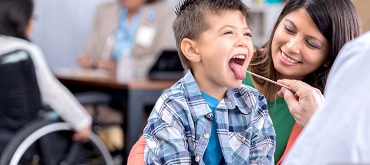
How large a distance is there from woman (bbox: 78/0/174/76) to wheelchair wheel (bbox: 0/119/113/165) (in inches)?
49.1

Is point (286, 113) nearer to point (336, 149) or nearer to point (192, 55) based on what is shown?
point (192, 55)

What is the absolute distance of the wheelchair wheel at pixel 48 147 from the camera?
3.04 meters

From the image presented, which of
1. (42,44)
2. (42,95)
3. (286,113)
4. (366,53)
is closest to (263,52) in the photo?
(286,113)

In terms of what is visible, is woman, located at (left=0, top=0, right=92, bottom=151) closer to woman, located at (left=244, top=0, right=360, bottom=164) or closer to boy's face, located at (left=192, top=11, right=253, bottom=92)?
woman, located at (left=244, top=0, right=360, bottom=164)

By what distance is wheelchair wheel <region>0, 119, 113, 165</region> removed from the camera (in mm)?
3035

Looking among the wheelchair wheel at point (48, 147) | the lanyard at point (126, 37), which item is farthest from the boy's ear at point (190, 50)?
the lanyard at point (126, 37)

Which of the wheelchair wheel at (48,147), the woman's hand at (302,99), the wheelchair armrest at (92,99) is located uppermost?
the woman's hand at (302,99)

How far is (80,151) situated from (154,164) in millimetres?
2109

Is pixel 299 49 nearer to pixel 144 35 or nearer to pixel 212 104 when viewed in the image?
pixel 212 104

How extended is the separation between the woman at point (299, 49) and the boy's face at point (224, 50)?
0.86ft

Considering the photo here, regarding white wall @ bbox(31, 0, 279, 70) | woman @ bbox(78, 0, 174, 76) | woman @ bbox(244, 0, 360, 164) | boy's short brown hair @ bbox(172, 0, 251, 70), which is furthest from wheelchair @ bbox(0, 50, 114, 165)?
white wall @ bbox(31, 0, 279, 70)

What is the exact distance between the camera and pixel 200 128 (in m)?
1.25

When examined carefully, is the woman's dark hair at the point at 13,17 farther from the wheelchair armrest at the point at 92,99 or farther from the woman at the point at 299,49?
the woman at the point at 299,49

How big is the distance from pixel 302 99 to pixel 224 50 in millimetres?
236
